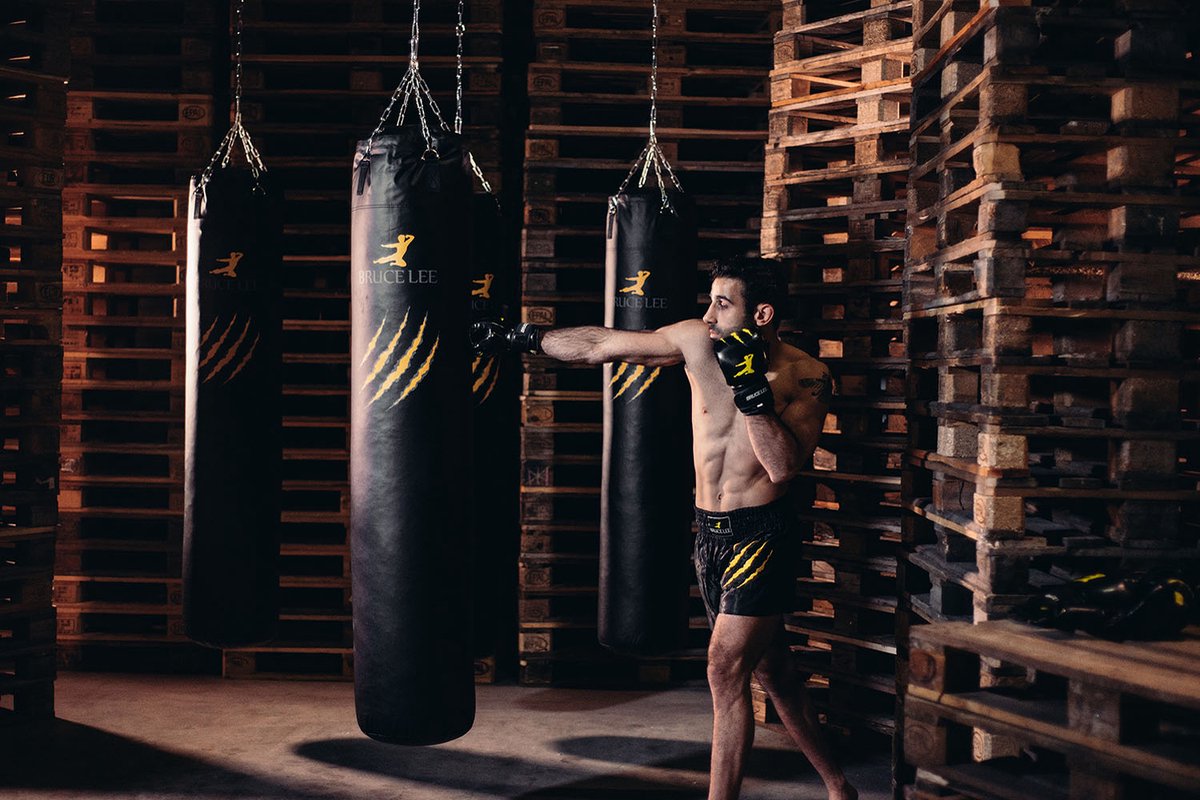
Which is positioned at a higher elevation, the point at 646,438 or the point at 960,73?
the point at 960,73

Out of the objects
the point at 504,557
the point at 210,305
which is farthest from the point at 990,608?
the point at 210,305

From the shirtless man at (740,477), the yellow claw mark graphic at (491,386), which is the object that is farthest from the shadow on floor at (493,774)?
the yellow claw mark graphic at (491,386)

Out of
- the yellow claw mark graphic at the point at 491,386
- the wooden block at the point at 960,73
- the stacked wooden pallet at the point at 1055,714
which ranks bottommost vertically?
the stacked wooden pallet at the point at 1055,714

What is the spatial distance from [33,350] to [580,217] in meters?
3.62

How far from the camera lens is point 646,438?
5.96 metres

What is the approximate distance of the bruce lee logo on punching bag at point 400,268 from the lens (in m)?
4.49

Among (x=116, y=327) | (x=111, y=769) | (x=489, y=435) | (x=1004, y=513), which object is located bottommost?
(x=111, y=769)

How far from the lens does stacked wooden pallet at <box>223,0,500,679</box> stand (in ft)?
24.4

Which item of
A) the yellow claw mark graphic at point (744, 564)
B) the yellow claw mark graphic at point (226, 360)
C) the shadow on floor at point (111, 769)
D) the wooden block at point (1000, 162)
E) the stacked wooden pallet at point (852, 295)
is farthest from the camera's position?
the stacked wooden pallet at point (852, 295)

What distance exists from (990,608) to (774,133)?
11.0 feet

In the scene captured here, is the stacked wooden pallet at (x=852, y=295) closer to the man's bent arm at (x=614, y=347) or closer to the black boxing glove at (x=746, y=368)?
the man's bent arm at (x=614, y=347)

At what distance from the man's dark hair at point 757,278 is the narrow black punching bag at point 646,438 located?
34.6 inches

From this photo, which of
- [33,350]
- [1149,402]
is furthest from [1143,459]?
[33,350]

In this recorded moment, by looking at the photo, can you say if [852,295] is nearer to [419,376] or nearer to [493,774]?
[419,376]
